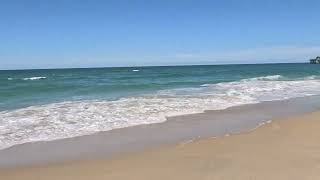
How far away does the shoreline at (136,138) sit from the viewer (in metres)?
6.66

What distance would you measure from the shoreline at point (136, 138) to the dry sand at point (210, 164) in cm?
46

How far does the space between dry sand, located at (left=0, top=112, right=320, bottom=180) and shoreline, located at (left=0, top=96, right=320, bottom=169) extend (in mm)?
463

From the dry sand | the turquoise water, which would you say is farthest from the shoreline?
the turquoise water

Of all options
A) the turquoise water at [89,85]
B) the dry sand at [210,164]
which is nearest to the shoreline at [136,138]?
the dry sand at [210,164]

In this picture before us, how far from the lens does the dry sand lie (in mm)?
5172

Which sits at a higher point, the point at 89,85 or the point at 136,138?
the point at 136,138

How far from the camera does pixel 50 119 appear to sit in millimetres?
10414

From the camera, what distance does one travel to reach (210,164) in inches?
→ 223

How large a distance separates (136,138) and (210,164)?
8.81 feet

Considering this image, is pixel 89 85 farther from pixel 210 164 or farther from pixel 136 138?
pixel 210 164

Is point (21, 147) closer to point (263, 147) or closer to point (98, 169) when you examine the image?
point (98, 169)

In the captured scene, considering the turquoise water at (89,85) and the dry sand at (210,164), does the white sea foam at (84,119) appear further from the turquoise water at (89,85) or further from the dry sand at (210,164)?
the turquoise water at (89,85)

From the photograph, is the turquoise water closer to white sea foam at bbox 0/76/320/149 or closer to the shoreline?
white sea foam at bbox 0/76/320/149

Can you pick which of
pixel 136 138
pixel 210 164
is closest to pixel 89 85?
pixel 136 138
